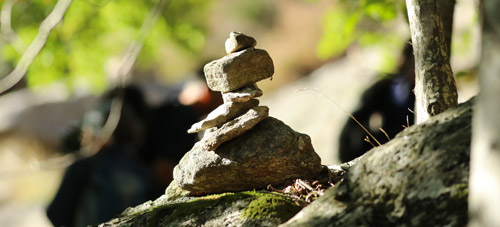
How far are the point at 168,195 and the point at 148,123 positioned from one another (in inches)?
151

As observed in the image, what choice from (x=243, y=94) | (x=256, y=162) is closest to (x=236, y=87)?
(x=243, y=94)

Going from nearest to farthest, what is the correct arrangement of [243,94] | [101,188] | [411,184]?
[411,184], [243,94], [101,188]

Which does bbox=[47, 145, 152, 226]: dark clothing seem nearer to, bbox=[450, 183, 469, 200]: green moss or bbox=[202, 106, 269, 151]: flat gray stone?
bbox=[202, 106, 269, 151]: flat gray stone

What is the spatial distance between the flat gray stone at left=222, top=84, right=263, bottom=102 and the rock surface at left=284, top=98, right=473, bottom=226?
1101 millimetres

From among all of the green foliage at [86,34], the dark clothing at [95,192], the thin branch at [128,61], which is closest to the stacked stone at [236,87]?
the thin branch at [128,61]

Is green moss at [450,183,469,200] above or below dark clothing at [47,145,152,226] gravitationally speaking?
below

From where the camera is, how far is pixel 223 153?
3.93 m

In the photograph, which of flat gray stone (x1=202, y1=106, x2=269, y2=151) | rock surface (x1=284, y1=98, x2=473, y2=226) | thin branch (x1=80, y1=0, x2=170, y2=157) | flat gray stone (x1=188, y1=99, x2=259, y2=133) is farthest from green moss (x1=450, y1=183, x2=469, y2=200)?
thin branch (x1=80, y1=0, x2=170, y2=157)

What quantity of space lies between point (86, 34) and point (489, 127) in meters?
9.30

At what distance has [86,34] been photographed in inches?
401

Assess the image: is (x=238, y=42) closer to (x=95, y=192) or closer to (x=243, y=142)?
(x=243, y=142)

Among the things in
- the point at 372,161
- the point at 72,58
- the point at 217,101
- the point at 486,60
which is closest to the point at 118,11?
the point at 72,58

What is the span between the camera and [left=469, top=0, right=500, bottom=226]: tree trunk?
1758mm

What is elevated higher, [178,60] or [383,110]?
[178,60]
